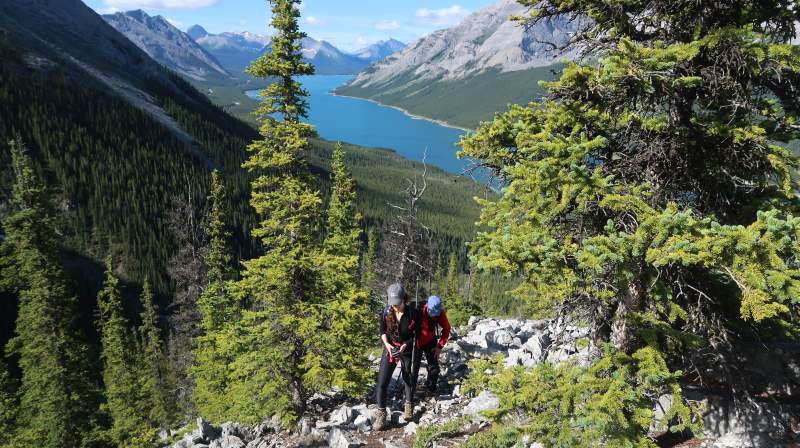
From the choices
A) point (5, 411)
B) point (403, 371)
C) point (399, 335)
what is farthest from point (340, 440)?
point (5, 411)

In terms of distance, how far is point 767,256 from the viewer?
454cm

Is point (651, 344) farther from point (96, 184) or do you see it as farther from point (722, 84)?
point (96, 184)

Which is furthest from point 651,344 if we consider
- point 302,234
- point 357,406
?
point 302,234

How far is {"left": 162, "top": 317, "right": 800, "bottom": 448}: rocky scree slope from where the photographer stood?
7.00m

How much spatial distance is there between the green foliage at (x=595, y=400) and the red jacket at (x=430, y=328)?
136 inches

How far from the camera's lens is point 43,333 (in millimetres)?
23250

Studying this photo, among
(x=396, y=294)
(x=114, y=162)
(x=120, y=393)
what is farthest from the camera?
(x=114, y=162)

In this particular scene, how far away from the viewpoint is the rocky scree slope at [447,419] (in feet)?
23.0

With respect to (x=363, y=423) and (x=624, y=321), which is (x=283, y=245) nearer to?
(x=363, y=423)

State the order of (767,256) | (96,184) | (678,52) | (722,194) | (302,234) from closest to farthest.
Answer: (767,256), (678,52), (722,194), (302,234), (96,184)

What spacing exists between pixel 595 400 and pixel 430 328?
189 inches

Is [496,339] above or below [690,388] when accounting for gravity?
below

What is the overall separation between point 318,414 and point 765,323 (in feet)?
37.4

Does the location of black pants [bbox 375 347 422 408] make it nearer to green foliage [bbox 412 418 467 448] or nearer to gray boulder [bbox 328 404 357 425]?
green foliage [bbox 412 418 467 448]
